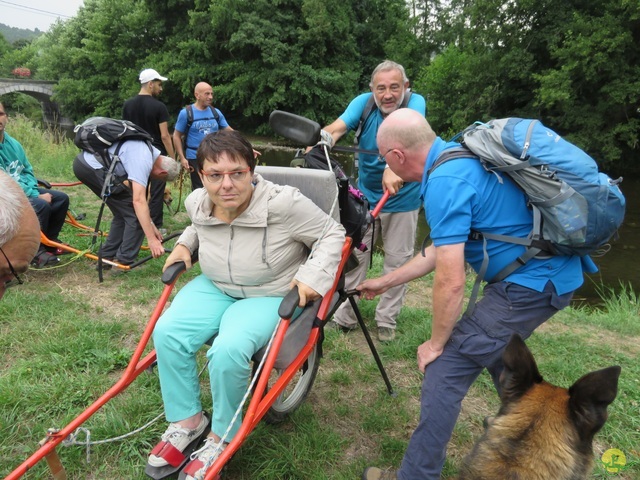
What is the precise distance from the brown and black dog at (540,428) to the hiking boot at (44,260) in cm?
446

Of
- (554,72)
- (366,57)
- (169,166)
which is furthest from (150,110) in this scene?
(366,57)

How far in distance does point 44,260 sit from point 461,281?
434 cm

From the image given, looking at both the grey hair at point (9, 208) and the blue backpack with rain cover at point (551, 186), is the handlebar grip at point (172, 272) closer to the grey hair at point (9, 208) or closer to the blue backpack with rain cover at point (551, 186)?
the grey hair at point (9, 208)

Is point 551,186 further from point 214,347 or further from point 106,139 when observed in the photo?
point 106,139

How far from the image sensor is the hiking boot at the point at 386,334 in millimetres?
3473

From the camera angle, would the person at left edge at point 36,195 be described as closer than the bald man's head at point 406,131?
No

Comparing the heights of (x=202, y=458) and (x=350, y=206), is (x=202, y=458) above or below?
below

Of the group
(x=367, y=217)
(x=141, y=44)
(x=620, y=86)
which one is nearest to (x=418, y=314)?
(x=367, y=217)

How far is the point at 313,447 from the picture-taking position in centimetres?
234

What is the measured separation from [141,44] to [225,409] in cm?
3170

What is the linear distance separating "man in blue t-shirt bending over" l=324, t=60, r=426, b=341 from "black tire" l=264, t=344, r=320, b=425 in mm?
958

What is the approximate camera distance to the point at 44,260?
4371mm

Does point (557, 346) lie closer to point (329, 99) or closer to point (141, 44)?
point (329, 99)

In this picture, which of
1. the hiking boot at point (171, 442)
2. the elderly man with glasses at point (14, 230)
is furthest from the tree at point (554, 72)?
the elderly man with glasses at point (14, 230)
